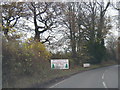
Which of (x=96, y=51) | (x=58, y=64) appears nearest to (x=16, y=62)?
(x=58, y=64)

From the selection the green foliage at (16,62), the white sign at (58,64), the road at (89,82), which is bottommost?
the road at (89,82)

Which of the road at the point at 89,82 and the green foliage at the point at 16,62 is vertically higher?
the green foliage at the point at 16,62

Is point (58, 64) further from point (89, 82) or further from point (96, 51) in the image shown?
point (96, 51)

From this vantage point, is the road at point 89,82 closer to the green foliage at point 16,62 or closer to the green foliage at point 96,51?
the green foliage at point 16,62

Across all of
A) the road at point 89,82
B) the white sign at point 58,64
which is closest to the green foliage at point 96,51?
the white sign at point 58,64

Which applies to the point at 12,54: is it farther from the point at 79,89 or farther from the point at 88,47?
the point at 88,47

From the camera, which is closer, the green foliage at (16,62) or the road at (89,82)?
the green foliage at (16,62)

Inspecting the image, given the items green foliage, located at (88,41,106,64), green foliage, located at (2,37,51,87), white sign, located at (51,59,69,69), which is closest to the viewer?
green foliage, located at (2,37,51,87)

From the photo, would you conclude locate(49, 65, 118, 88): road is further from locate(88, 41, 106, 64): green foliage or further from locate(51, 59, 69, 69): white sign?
locate(88, 41, 106, 64): green foliage

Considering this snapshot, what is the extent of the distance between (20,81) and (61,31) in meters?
22.2

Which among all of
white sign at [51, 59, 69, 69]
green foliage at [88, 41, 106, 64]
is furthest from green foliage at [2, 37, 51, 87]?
green foliage at [88, 41, 106, 64]

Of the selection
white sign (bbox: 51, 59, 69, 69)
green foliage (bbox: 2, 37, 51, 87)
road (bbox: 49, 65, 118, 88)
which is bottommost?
road (bbox: 49, 65, 118, 88)

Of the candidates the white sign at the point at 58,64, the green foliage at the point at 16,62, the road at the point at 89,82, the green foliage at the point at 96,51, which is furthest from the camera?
the green foliage at the point at 96,51

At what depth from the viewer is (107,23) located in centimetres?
4803
